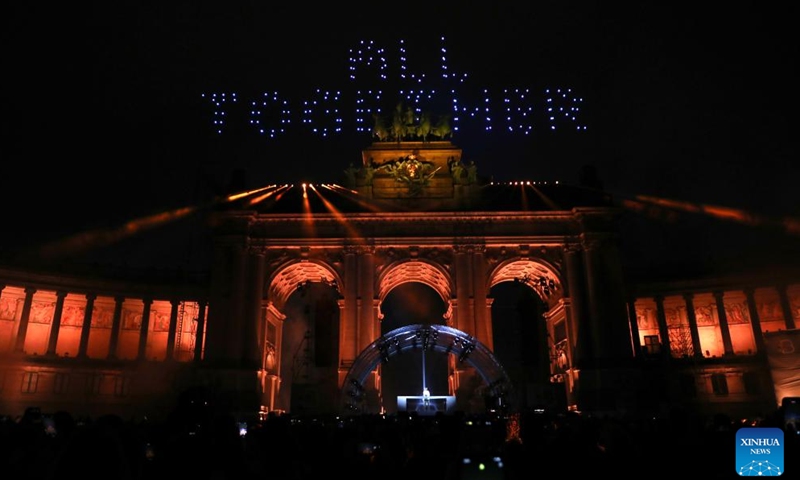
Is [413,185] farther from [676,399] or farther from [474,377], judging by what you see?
[676,399]

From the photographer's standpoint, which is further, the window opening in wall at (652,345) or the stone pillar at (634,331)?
the window opening in wall at (652,345)

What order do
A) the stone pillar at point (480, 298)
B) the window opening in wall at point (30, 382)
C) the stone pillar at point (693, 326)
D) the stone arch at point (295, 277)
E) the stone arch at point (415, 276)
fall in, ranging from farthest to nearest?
the stone pillar at point (693, 326), the window opening in wall at point (30, 382), the stone arch at point (295, 277), the stone arch at point (415, 276), the stone pillar at point (480, 298)

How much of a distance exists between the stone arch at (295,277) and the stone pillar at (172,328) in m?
11.2

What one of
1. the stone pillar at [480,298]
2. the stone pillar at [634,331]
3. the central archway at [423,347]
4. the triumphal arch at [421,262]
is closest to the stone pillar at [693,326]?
the stone pillar at [634,331]

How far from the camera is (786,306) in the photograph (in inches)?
2111

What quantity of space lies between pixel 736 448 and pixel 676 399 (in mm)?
55759

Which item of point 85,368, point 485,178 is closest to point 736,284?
point 485,178

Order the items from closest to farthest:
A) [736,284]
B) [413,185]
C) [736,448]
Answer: [736,448] → [413,185] → [736,284]

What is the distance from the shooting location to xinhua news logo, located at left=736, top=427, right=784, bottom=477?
5.74 meters

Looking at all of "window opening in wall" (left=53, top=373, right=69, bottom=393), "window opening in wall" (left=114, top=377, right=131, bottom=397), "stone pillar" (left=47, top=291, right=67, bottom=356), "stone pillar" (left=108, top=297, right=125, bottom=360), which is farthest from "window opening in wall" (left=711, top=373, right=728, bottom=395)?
"stone pillar" (left=47, top=291, right=67, bottom=356)

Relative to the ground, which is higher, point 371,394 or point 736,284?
point 736,284

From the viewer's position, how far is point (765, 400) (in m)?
52.1

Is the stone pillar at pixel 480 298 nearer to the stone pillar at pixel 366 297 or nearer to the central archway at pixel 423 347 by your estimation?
the stone pillar at pixel 366 297

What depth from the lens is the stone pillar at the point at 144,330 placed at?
55.6 metres
